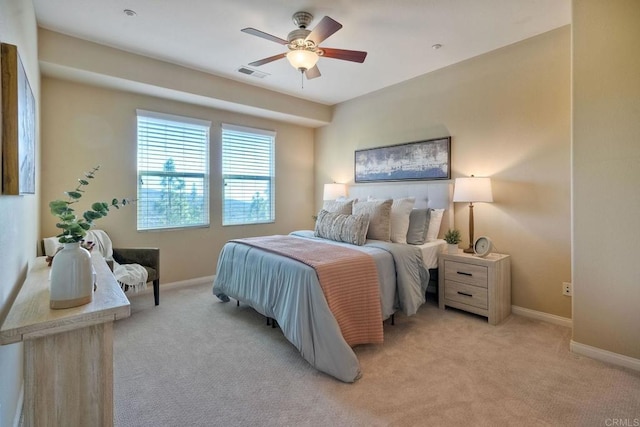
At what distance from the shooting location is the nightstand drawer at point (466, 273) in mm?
3020

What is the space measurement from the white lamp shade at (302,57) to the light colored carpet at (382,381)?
2350 mm

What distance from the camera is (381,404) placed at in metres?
1.80

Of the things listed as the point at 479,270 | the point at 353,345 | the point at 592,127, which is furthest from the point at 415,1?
the point at 353,345

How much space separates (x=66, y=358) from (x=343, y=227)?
2.46m

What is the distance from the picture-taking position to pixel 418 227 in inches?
136

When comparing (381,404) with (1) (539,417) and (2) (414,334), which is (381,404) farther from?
(2) (414,334)

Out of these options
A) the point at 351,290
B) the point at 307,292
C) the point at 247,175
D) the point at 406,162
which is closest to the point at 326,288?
the point at 307,292

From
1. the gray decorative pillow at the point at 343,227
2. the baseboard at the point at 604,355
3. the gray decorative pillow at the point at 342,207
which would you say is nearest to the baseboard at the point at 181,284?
the gray decorative pillow at the point at 343,227

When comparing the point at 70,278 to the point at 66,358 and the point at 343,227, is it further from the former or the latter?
the point at 343,227

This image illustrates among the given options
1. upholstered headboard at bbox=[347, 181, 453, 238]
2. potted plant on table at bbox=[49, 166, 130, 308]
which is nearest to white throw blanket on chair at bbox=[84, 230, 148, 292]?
potted plant on table at bbox=[49, 166, 130, 308]

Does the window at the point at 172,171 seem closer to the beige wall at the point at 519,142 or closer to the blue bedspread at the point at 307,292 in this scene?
the blue bedspread at the point at 307,292

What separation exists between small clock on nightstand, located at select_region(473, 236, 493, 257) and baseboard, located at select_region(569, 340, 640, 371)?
0.98 metres

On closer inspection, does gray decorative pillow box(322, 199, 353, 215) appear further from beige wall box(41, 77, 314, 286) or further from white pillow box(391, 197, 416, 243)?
beige wall box(41, 77, 314, 286)

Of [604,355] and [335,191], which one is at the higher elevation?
[335,191]
